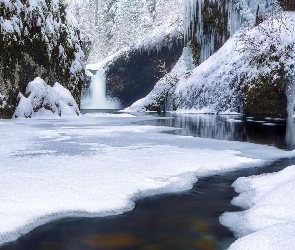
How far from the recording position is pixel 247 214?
2178mm

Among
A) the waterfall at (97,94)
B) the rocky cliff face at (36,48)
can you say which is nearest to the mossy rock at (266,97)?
the rocky cliff face at (36,48)

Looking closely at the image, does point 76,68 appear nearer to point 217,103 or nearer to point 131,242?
point 217,103

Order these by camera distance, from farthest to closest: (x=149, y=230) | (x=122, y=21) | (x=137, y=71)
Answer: (x=122, y=21) < (x=137, y=71) < (x=149, y=230)

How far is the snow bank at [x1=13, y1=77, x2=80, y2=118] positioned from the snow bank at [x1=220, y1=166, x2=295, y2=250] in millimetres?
10079

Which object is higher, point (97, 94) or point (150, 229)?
point (97, 94)

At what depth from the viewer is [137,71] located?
2975 centimetres

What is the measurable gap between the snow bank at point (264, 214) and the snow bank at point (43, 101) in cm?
1008

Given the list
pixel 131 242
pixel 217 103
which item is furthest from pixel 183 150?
pixel 217 103

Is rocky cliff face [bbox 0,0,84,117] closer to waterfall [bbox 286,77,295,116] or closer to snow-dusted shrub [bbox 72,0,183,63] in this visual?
waterfall [bbox 286,77,295,116]

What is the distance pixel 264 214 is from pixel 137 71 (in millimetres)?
28089

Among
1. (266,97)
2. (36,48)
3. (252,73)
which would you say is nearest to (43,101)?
(36,48)

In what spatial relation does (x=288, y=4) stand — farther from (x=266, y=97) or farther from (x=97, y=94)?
(x=97, y=94)

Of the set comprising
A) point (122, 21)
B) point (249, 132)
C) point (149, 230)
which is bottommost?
point (149, 230)

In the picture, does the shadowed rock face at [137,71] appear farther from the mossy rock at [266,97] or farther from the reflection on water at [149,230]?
the reflection on water at [149,230]
